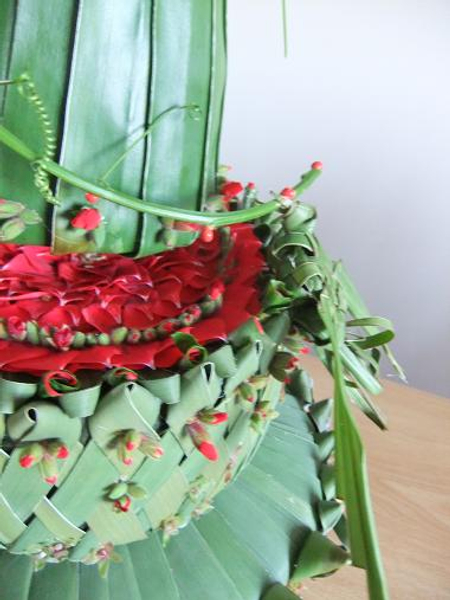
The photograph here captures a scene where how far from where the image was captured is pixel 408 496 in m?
0.66

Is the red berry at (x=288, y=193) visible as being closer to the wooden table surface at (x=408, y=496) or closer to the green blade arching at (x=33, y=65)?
the green blade arching at (x=33, y=65)

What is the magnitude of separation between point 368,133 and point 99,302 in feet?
2.33

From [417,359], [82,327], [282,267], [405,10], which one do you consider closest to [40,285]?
[82,327]

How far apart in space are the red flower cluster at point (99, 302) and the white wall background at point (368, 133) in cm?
63

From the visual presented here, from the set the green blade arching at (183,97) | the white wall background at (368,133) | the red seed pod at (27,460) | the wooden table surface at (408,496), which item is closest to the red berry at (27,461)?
the red seed pod at (27,460)

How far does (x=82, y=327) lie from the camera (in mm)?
377

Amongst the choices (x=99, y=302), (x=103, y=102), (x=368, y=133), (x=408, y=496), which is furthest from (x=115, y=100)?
(x=368, y=133)

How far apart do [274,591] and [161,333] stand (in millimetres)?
190

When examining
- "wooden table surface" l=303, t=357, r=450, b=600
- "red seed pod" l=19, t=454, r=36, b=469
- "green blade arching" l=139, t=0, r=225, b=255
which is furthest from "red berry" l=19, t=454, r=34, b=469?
"wooden table surface" l=303, t=357, r=450, b=600

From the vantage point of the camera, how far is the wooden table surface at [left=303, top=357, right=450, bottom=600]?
1.86 feet

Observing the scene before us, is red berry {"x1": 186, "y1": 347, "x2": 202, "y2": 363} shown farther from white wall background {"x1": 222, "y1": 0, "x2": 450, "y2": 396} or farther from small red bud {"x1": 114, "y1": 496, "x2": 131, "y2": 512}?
white wall background {"x1": 222, "y1": 0, "x2": 450, "y2": 396}

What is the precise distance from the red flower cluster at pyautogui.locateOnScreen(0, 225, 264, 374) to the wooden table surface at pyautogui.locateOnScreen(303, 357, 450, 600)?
0.26 m

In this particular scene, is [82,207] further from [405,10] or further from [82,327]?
[405,10]

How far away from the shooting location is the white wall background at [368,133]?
0.95 meters
